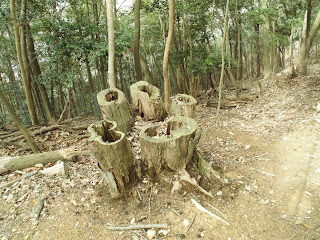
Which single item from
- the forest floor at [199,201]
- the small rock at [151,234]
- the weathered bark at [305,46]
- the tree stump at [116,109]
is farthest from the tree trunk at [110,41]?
the weathered bark at [305,46]

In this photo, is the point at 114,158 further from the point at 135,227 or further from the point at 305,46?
the point at 305,46

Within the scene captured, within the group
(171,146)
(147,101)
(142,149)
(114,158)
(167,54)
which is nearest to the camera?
(114,158)

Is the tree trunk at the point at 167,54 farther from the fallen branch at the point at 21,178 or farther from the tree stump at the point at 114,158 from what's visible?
the fallen branch at the point at 21,178

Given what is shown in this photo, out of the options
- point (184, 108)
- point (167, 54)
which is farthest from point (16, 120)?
point (167, 54)

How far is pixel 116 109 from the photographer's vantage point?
132 inches

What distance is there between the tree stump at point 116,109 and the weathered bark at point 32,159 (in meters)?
1.07

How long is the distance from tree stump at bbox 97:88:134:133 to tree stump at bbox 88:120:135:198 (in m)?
0.57

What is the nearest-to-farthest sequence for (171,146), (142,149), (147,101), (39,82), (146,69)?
(171,146) → (142,149) → (147,101) → (39,82) → (146,69)

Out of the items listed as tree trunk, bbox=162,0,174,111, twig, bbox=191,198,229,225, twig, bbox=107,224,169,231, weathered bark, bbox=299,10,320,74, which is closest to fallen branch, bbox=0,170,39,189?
twig, bbox=107,224,169,231

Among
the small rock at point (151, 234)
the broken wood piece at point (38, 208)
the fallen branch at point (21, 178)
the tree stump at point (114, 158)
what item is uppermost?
the tree stump at point (114, 158)

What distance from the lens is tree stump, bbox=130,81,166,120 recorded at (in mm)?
3775

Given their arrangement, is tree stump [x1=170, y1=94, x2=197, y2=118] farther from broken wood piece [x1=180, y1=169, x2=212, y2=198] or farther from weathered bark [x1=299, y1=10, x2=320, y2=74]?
weathered bark [x1=299, y1=10, x2=320, y2=74]

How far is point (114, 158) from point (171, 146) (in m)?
0.74

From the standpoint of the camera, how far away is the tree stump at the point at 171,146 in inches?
98.1
